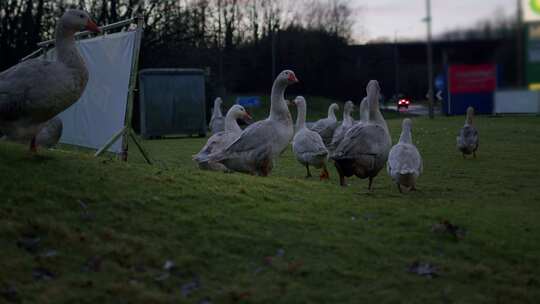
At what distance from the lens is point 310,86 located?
3631cm

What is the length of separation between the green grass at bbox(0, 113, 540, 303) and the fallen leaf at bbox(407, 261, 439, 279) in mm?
70

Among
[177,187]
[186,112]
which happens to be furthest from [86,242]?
[186,112]

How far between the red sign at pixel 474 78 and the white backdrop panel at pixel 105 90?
9.87 m

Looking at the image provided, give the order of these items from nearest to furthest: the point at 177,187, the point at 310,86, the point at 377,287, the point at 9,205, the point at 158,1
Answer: the point at 377,287, the point at 9,205, the point at 177,187, the point at 310,86, the point at 158,1

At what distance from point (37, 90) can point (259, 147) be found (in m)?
4.70

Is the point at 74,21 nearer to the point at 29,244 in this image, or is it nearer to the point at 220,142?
the point at 29,244

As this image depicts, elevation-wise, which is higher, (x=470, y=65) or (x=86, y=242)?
(x=470, y=65)

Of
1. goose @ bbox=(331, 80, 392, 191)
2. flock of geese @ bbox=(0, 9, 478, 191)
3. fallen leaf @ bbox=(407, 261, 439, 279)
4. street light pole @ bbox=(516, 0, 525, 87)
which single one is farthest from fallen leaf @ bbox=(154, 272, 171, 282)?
goose @ bbox=(331, 80, 392, 191)

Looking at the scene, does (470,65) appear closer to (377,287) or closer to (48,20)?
(377,287)

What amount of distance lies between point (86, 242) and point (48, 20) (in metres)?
45.1

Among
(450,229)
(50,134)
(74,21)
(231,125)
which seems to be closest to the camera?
(450,229)

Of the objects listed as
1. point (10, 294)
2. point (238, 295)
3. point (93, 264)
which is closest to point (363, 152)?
point (238, 295)

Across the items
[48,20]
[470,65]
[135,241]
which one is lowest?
[135,241]

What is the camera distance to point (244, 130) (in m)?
12.7
